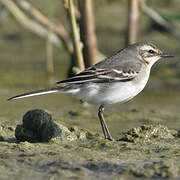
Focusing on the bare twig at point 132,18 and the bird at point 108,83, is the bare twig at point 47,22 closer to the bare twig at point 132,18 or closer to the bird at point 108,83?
the bare twig at point 132,18

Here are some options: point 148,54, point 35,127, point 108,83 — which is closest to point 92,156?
point 35,127

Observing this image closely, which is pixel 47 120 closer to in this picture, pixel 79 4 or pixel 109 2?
pixel 79 4

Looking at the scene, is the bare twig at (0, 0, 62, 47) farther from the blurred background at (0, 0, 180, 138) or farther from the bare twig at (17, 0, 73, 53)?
the bare twig at (17, 0, 73, 53)

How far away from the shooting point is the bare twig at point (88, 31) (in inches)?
439

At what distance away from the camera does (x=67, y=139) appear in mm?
7340

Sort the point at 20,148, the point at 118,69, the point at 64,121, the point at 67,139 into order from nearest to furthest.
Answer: the point at 20,148 → the point at 67,139 → the point at 118,69 → the point at 64,121

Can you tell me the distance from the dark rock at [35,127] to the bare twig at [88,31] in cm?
398

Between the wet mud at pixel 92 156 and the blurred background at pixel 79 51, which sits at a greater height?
the blurred background at pixel 79 51

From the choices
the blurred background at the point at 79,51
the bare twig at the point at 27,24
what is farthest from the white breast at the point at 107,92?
the bare twig at the point at 27,24

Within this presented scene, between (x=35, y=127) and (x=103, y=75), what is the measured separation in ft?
3.99

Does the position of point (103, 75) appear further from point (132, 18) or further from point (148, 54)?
point (132, 18)

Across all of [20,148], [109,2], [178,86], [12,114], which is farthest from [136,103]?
[109,2]

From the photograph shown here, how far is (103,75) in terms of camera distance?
782 cm

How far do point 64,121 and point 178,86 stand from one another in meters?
4.26
